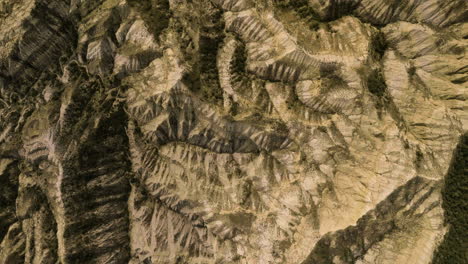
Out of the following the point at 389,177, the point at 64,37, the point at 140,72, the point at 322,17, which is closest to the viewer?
the point at 389,177

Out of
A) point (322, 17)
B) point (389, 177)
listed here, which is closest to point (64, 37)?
point (322, 17)

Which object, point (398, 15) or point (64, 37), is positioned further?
point (64, 37)

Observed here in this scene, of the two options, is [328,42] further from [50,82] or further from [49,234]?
[49,234]

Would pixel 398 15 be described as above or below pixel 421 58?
above

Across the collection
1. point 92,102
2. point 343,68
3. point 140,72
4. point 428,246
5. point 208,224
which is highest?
point 343,68

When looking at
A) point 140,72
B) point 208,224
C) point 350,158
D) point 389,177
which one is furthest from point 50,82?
point 389,177

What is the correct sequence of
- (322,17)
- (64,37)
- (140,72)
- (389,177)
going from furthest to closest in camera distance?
(64,37) → (140,72) → (322,17) → (389,177)
